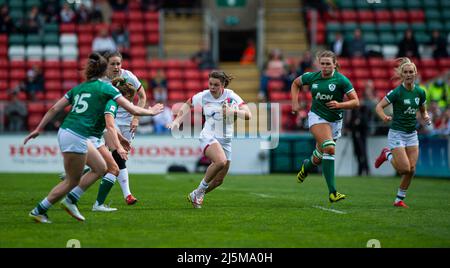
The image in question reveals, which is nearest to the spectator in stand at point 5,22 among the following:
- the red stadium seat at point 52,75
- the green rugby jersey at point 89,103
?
the red stadium seat at point 52,75

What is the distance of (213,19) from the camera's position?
34.1 meters

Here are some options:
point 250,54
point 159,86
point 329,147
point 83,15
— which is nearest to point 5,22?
point 83,15

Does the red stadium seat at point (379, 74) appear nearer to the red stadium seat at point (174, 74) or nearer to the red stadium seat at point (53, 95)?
the red stadium seat at point (174, 74)

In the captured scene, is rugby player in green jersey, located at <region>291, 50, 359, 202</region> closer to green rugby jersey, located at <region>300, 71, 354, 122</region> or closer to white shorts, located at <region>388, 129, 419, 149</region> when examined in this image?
green rugby jersey, located at <region>300, 71, 354, 122</region>

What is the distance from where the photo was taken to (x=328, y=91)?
1437 cm

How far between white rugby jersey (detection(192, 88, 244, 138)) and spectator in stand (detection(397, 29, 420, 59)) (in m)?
18.8

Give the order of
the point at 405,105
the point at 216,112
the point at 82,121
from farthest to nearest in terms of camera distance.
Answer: the point at 405,105
the point at 216,112
the point at 82,121

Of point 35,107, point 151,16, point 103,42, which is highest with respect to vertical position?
A: point 151,16

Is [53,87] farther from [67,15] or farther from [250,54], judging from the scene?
[250,54]

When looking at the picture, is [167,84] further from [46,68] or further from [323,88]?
[323,88]

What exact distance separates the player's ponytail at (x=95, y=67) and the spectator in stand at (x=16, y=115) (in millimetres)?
16246

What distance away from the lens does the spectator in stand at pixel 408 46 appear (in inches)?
1235

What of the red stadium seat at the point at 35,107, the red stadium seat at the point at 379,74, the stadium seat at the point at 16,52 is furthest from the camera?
the red stadium seat at the point at 379,74

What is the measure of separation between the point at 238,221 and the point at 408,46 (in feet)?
70.2
